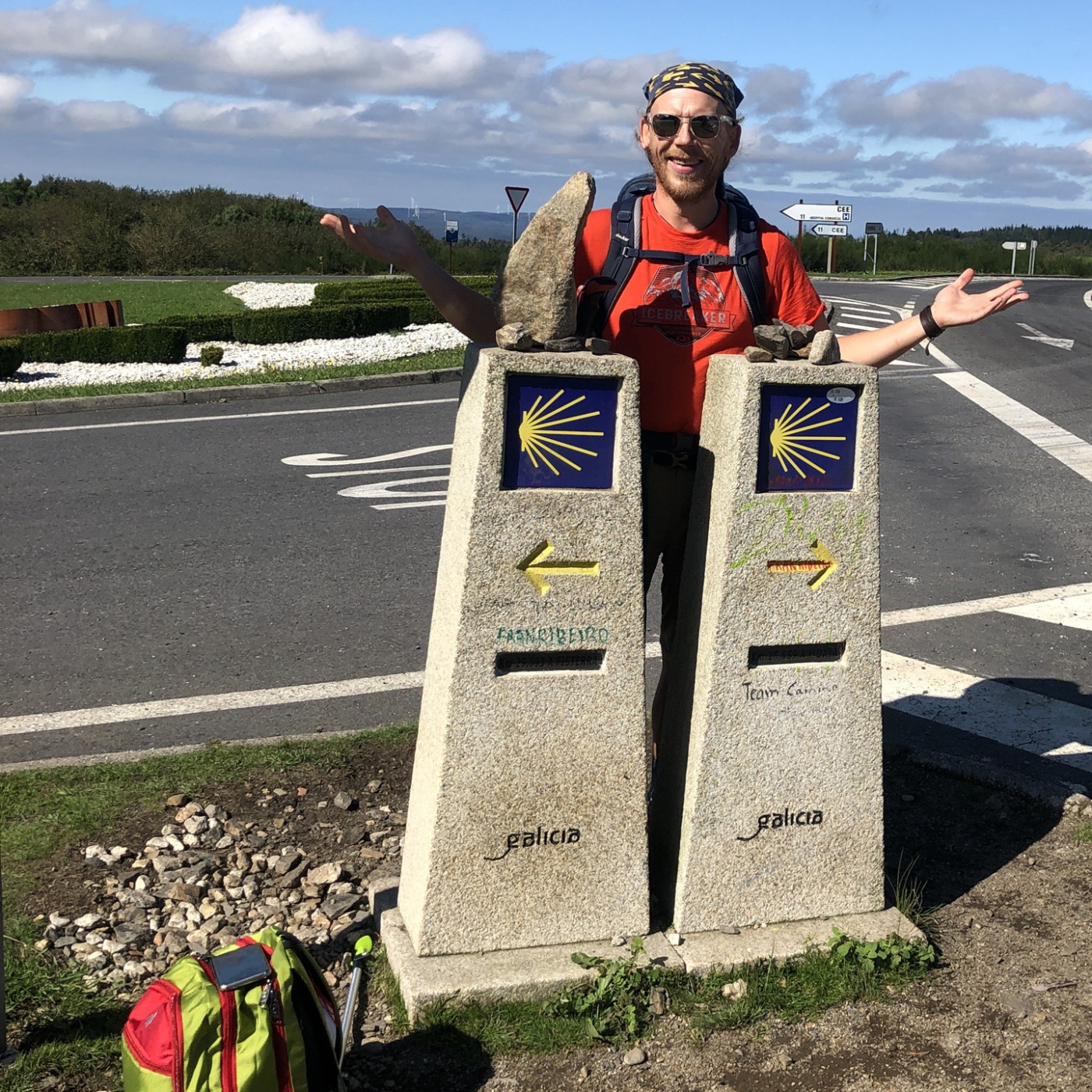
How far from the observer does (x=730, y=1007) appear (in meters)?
3.41

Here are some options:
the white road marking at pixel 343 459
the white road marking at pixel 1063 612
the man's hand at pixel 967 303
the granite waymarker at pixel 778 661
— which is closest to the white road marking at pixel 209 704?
the white road marking at pixel 1063 612

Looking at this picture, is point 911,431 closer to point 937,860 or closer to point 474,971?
point 937,860

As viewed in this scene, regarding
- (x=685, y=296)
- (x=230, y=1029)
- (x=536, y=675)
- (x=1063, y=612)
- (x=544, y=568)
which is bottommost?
(x=1063, y=612)

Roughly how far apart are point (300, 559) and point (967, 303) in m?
5.09

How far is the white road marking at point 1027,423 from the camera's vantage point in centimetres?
1129

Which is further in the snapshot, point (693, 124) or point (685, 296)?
point (685, 296)

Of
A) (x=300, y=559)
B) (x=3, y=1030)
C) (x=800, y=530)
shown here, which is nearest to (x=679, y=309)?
(x=800, y=530)

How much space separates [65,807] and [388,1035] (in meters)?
1.68

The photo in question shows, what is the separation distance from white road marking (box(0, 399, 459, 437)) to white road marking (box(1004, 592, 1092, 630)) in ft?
25.2

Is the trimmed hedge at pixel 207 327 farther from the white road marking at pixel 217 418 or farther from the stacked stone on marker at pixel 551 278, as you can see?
the stacked stone on marker at pixel 551 278

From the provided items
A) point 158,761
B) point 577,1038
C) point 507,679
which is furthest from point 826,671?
point 158,761

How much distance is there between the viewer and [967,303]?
12.2 ft

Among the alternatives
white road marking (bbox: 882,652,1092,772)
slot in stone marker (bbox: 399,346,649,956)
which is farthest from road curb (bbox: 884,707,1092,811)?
slot in stone marker (bbox: 399,346,649,956)

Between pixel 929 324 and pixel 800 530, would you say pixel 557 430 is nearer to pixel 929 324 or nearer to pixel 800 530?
pixel 800 530
